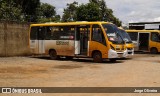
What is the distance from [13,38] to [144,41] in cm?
1356

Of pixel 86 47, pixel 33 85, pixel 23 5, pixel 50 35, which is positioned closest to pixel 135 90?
pixel 33 85

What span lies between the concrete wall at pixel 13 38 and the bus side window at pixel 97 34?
666 centimetres

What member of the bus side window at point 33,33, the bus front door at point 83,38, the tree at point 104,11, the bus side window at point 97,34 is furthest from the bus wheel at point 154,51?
the tree at point 104,11

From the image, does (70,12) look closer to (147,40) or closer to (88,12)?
(88,12)

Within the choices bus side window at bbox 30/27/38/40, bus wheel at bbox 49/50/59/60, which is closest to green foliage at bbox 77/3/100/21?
bus side window at bbox 30/27/38/40

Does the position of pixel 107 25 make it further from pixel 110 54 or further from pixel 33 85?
pixel 33 85

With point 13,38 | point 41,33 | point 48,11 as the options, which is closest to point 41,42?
point 41,33

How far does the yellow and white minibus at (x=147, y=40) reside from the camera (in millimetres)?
31734

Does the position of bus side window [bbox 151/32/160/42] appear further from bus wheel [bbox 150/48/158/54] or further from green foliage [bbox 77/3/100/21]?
green foliage [bbox 77/3/100/21]

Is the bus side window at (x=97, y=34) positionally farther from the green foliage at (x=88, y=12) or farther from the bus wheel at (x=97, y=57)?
the green foliage at (x=88, y=12)

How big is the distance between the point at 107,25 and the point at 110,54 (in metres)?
1.86

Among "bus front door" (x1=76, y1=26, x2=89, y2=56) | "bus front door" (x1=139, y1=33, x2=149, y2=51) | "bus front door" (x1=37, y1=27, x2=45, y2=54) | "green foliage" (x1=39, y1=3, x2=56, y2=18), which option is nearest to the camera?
"bus front door" (x1=76, y1=26, x2=89, y2=56)

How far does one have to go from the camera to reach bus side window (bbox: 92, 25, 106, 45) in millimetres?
20703

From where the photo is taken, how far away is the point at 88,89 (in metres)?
10.7
